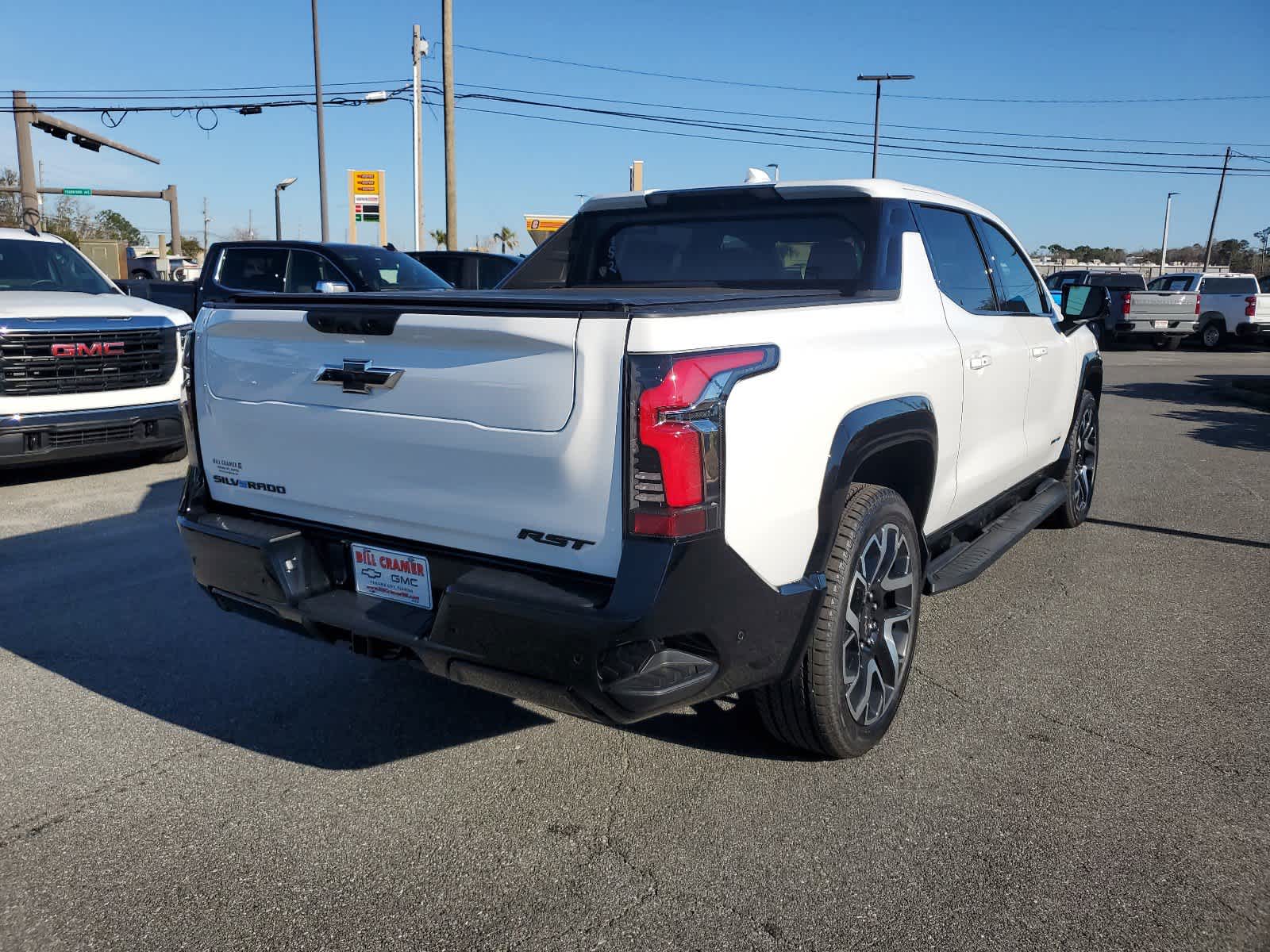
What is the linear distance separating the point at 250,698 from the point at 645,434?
88.7 inches

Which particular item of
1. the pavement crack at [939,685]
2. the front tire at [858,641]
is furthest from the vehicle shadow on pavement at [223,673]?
the pavement crack at [939,685]

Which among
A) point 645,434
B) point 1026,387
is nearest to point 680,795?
point 645,434

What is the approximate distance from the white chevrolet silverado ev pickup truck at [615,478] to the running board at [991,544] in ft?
0.16

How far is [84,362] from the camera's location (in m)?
7.55

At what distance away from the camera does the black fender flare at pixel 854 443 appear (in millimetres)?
2955

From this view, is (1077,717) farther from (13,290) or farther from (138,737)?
(13,290)

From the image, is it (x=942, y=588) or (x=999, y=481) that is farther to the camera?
(x=999, y=481)

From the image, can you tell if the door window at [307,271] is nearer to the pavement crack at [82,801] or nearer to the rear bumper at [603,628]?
the pavement crack at [82,801]

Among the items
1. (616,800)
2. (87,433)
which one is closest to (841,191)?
(616,800)

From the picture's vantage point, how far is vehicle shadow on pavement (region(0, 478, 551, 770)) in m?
3.62

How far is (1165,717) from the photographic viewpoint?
3.75 m

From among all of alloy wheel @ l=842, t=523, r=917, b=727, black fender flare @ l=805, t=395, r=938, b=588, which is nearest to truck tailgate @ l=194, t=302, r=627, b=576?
black fender flare @ l=805, t=395, r=938, b=588

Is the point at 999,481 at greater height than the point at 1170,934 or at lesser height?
greater

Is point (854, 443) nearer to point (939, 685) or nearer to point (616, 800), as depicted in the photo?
point (616, 800)
